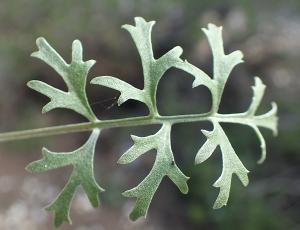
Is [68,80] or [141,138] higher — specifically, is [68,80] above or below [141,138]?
above

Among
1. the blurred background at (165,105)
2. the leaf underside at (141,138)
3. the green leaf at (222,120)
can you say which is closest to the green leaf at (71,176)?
the leaf underside at (141,138)

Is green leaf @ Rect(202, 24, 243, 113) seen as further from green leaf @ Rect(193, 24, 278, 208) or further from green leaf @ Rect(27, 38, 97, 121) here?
green leaf @ Rect(27, 38, 97, 121)

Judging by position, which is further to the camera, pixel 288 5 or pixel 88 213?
pixel 88 213

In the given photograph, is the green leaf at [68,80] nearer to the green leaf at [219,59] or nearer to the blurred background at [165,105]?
the green leaf at [219,59]

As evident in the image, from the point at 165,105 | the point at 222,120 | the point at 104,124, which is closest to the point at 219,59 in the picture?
the point at 222,120

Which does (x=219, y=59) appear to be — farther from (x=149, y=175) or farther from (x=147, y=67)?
(x=149, y=175)

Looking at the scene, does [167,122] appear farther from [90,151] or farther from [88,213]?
[88,213]

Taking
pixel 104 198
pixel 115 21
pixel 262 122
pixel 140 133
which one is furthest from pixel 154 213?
pixel 262 122
